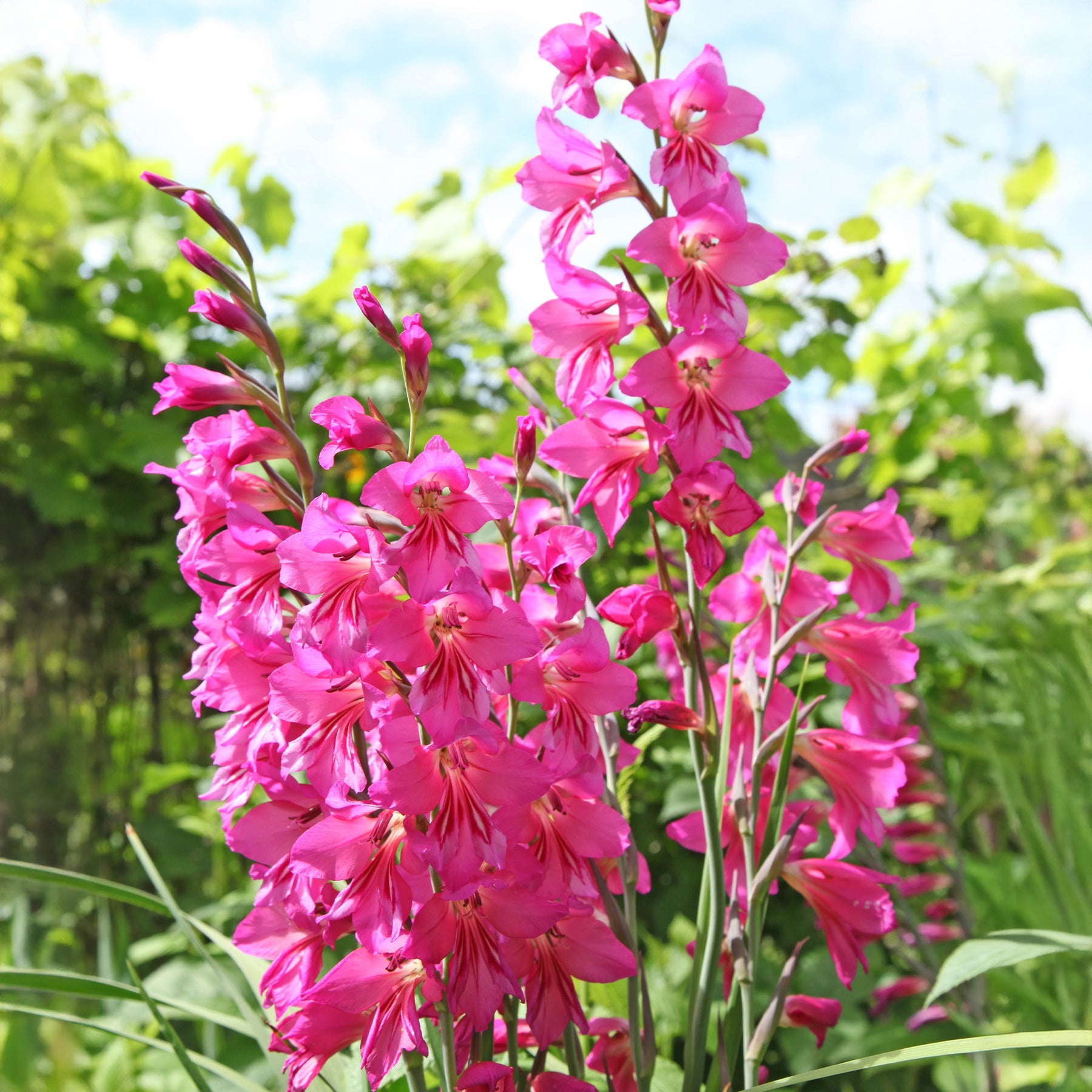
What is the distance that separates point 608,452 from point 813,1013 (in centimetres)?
43

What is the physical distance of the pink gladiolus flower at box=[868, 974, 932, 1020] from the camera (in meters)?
1.26

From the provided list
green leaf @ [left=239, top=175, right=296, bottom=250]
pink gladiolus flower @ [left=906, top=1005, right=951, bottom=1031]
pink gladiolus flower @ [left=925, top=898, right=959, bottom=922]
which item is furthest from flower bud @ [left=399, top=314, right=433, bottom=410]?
green leaf @ [left=239, top=175, right=296, bottom=250]

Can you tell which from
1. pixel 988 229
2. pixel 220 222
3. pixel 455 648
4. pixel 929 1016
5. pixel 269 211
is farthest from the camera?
pixel 269 211

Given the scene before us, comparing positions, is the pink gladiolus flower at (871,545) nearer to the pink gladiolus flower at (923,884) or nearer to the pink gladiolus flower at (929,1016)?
the pink gladiolus flower at (929,1016)

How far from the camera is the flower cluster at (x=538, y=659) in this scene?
1.57 ft

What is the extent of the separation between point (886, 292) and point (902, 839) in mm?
1145

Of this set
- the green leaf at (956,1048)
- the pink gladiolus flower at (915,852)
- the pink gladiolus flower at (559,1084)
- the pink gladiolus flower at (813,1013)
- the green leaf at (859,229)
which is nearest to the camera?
the green leaf at (956,1048)

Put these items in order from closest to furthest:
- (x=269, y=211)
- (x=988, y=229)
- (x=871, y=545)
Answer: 1. (x=871, y=545)
2. (x=988, y=229)
3. (x=269, y=211)

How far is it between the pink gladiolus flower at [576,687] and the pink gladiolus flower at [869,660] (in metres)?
0.20

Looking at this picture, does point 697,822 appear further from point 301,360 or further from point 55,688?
point 55,688

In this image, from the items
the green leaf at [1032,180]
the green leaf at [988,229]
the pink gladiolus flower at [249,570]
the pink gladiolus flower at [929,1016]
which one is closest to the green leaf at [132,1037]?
the pink gladiolus flower at [249,570]

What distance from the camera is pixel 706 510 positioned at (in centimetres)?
60

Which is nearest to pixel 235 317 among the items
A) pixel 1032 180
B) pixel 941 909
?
pixel 941 909

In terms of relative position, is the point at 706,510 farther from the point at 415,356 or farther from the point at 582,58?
the point at 582,58
